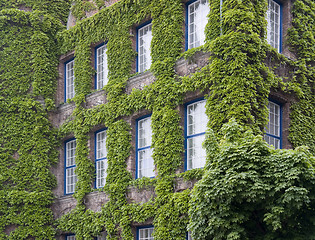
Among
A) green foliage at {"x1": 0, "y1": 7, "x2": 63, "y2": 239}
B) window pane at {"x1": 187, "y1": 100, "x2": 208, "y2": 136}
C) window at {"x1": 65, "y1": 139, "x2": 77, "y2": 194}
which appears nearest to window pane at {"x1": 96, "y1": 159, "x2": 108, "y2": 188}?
window at {"x1": 65, "y1": 139, "x2": 77, "y2": 194}

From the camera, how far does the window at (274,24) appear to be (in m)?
16.2

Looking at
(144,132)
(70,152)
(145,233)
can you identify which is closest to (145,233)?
(145,233)

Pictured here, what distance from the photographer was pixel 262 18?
1523 centimetres

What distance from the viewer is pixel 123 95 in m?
18.2

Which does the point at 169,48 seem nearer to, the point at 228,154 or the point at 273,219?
the point at 228,154

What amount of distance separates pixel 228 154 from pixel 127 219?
624 centimetres

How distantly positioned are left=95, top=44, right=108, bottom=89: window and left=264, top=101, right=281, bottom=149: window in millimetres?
6943

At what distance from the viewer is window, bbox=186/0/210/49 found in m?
16.4

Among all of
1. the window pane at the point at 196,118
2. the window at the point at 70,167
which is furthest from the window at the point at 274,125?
the window at the point at 70,167

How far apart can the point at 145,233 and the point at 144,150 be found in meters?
2.73

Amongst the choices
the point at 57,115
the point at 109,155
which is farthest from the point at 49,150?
the point at 109,155

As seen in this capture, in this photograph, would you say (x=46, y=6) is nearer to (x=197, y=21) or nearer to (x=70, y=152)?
(x=70, y=152)

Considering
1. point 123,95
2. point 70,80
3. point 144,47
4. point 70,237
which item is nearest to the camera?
point 123,95

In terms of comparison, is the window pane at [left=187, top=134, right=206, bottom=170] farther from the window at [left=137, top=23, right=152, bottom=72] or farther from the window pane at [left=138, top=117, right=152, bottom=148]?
the window at [left=137, top=23, right=152, bottom=72]
